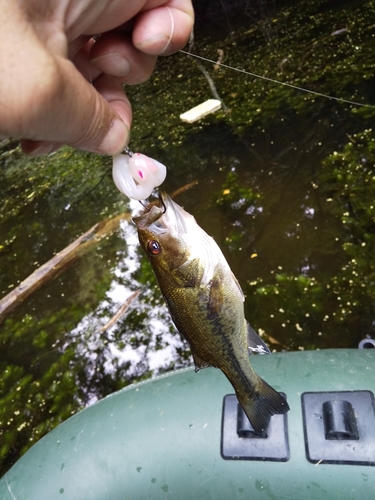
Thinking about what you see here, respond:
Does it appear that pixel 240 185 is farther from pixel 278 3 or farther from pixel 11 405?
pixel 278 3

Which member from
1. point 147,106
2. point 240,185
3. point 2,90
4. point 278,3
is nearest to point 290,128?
point 240,185

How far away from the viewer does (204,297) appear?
1561 mm

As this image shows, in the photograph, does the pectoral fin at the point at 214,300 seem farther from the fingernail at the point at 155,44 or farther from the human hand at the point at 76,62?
the fingernail at the point at 155,44

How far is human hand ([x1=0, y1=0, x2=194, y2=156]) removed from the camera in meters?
0.98

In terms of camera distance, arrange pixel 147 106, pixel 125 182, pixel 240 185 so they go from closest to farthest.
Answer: pixel 125 182
pixel 240 185
pixel 147 106

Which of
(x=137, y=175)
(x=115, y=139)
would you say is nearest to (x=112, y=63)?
(x=115, y=139)

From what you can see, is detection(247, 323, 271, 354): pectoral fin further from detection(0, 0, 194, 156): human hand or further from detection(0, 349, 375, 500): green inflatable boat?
detection(0, 0, 194, 156): human hand

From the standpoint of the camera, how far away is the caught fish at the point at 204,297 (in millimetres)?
1511

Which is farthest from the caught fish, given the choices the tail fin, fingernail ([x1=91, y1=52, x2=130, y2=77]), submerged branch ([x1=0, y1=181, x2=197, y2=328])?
submerged branch ([x1=0, y1=181, x2=197, y2=328])

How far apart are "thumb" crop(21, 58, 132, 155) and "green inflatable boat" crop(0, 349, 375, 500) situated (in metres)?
1.28

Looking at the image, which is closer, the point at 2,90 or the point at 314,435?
the point at 2,90

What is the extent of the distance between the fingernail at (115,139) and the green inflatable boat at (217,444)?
1233 millimetres

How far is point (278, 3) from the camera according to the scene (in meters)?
12.7

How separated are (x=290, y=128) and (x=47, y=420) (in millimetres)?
4741
